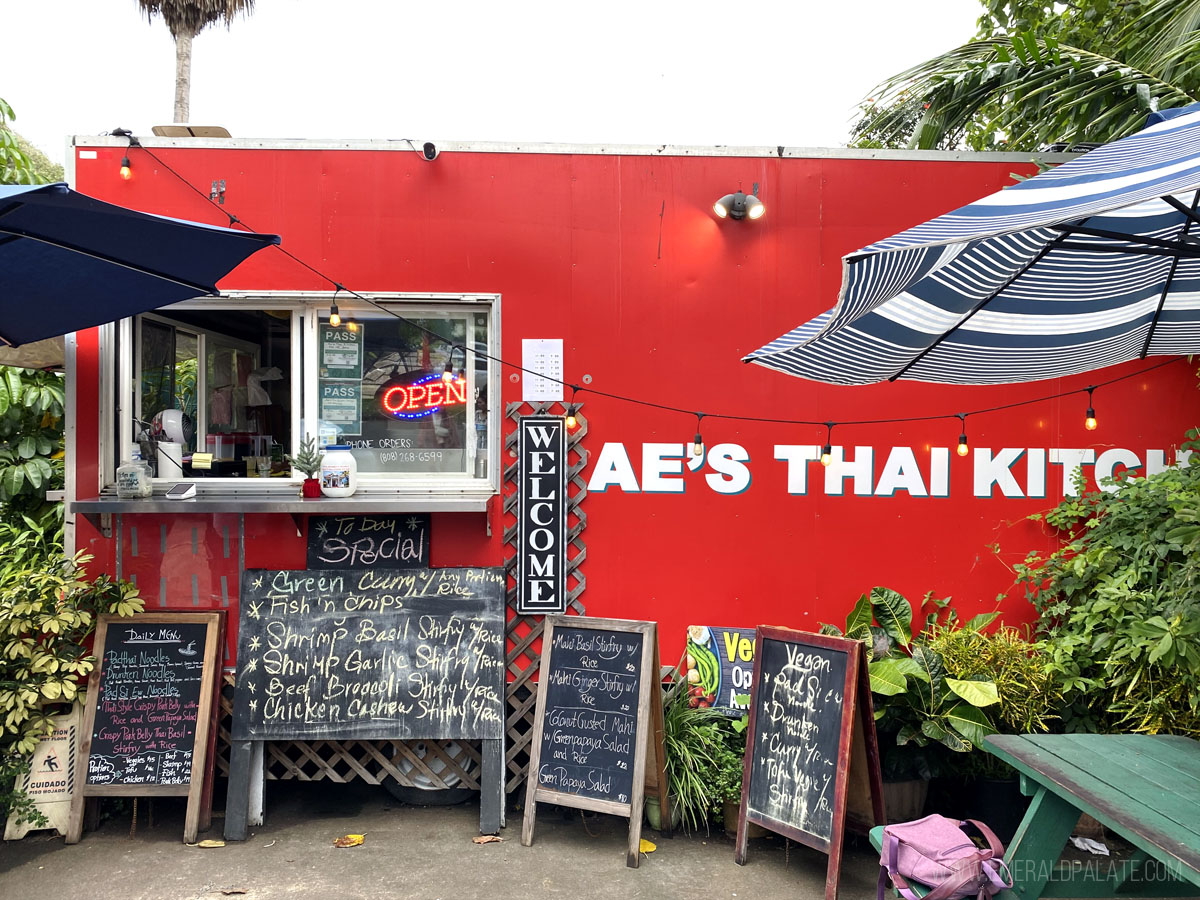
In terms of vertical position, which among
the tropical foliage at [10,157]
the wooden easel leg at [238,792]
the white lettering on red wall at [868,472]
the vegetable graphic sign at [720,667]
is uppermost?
the tropical foliage at [10,157]

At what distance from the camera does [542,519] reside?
4.64 meters

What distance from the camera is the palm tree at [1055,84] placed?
15.3ft

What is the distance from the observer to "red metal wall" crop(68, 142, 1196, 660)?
185 inches

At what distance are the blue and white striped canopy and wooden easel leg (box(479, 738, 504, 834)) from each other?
8.41 ft

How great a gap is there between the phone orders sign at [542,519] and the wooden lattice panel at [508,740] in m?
0.05

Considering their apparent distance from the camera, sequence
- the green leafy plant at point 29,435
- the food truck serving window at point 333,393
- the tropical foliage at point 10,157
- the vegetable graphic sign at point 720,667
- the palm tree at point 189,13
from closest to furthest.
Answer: the vegetable graphic sign at point 720,667 → the food truck serving window at point 333,393 → the green leafy plant at point 29,435 → the tropical foliage at point 10,157 → the palm tree at point 189,13

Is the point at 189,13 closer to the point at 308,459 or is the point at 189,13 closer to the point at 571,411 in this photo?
the point at 308,459

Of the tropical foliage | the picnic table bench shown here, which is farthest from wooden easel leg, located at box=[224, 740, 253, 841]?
the tropical foliage

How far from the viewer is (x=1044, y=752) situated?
3141 millimetres

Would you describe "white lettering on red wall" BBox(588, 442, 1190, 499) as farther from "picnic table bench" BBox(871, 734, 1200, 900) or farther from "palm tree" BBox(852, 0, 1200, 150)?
"palm tree" BBox(852, 0, 1200, 150)

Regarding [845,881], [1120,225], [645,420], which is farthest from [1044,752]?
[645,420]

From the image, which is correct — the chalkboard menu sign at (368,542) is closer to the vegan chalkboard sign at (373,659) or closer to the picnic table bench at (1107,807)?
the vegan chalkboard sign at (373,659)

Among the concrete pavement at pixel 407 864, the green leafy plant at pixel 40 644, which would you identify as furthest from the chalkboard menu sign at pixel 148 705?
the concrete pavement at pixel 407 864

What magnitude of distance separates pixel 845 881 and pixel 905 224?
366 cm
